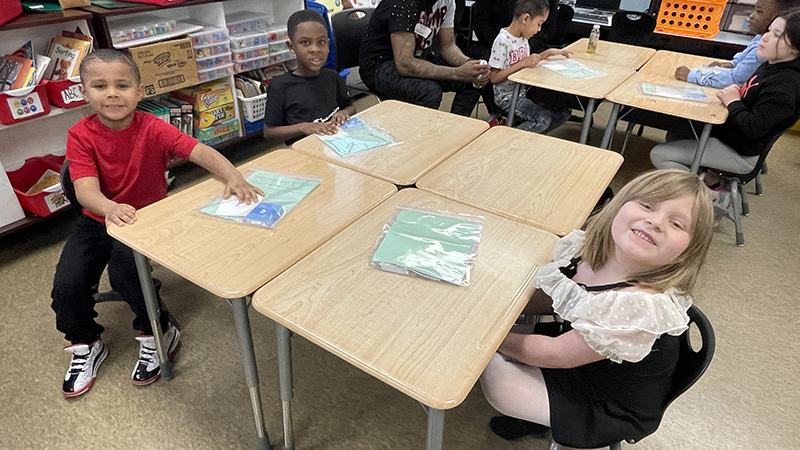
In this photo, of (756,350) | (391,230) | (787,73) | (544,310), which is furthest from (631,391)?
(787,73)

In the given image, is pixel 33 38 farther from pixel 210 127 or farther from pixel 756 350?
pixel 756 350

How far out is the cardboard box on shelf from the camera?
7.65 feet

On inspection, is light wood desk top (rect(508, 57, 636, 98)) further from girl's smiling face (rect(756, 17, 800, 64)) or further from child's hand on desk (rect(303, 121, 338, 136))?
child's hand on desk (rect(303, 121, 338, 136))

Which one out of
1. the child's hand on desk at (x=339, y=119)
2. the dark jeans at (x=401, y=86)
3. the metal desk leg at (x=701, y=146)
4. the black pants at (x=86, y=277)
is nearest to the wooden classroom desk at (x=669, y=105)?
the metal desk leg at (x=701, y=146)

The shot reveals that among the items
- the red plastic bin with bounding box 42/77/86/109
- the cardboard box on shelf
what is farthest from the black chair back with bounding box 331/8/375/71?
the red plastic bin with bounding box 42/77/86/109

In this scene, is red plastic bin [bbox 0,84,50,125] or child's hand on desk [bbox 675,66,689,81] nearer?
red plastic bin [bbox 0,84,50,125]

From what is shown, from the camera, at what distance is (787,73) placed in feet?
6.72

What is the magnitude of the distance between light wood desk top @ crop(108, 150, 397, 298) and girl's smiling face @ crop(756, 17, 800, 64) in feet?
6.17

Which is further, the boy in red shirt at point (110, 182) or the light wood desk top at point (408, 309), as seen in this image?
the boy in red shirt at point (110, 182)

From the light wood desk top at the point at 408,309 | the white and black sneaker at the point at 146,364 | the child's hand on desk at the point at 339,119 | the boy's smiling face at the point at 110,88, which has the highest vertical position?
the boy's smiling face at the point at 110,88

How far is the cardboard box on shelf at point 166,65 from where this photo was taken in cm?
233

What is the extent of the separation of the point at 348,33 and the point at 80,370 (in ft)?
7.04

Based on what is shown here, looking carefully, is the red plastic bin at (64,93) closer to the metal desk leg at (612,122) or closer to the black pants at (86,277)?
the black pants at (86,277)

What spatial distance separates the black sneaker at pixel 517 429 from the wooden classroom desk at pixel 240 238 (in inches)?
27.1
